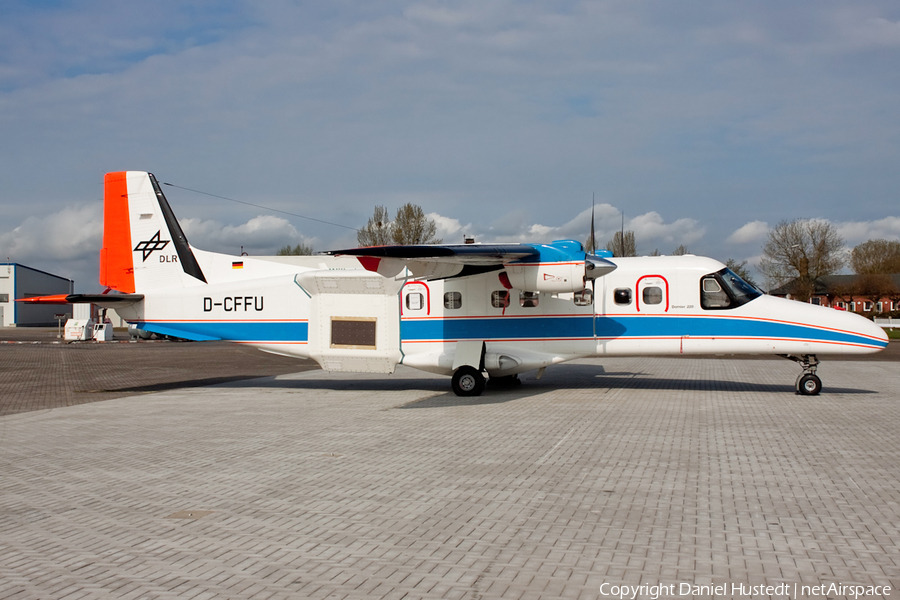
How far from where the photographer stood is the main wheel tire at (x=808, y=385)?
45.3ft

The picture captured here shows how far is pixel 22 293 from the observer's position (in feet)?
278

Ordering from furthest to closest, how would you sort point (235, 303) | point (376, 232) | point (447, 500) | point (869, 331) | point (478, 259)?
1. point (376, 232)
2. point (235, 303)
3. point (869, 331)
4. point (478, 259)
5. point (447, 500)

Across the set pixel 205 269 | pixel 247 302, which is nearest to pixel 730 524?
pixel 247 302

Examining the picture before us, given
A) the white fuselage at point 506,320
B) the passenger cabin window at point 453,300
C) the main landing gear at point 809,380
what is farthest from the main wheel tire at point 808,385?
the passenger cabin window at point 453,300

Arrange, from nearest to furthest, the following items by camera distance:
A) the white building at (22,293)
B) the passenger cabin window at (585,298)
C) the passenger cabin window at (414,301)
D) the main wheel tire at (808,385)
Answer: the main wheel tire at (808,385)
the passenger cabin window at (585,298)
the passenger cabin window at (414,301)
the white building at (22,293)

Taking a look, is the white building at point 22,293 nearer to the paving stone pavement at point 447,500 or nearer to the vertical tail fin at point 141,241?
the vertical tail fin at point 141,241

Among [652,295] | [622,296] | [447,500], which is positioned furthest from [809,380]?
[447,500]

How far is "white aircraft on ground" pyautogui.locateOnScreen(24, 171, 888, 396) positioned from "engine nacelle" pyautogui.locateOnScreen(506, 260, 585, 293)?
0.03 m

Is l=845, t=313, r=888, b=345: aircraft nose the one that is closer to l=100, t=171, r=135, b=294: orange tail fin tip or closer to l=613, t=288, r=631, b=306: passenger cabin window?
l=613, t=288, r=631, b=306: passenger cabin window

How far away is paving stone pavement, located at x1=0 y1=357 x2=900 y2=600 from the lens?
4.62m

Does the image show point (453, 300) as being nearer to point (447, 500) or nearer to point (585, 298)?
point (585, 298)

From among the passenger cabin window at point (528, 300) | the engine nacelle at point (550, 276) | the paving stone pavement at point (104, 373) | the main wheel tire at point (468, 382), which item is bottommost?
the paving stone pavement at point (104, 373)

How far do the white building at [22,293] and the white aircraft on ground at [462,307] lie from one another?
71.9 meters

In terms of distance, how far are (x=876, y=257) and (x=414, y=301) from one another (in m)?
83.0
